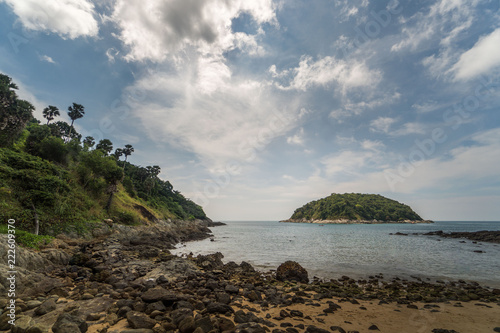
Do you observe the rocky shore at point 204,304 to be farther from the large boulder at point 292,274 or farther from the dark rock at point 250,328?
the large boulder at point 292,274

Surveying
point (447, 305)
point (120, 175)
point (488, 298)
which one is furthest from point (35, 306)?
point (120, 175)

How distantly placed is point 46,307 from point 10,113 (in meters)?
42.0

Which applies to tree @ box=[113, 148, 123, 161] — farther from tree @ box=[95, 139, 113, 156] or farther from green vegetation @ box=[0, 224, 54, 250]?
green vegetation @ box=[0, 224, 54, 250]

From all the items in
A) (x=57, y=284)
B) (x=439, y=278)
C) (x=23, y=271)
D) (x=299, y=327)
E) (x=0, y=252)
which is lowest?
(x=439, y=278)

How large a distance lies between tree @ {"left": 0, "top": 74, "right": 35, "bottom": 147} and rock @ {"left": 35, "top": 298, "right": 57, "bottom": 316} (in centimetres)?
3964

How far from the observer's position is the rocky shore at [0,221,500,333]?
6.64 meters

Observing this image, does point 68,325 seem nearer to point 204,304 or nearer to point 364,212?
point 204,304

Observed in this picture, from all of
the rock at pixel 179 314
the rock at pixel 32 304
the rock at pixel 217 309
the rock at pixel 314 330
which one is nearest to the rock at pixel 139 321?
the rock at pixel 179 314

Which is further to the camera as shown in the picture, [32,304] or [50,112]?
[50,112]

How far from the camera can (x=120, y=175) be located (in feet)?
142

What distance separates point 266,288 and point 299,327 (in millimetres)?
5831

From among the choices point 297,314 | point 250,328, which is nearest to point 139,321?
point 250,328

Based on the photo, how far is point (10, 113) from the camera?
31.5 m

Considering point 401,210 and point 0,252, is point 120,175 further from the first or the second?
point 401,210
